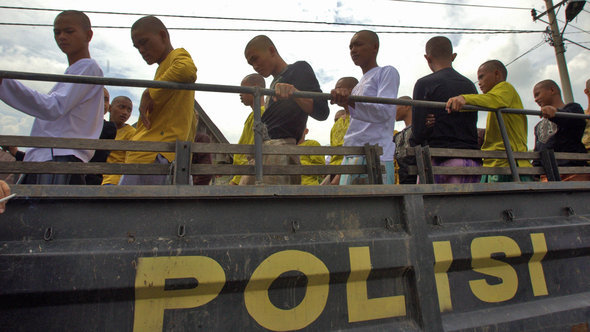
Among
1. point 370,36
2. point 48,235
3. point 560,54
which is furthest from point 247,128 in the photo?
point 560,54

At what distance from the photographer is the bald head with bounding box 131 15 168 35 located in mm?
2277

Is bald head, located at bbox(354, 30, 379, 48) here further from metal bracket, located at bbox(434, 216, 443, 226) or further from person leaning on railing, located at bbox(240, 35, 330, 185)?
metal bracket, located at bbox(434, 216, 443, 226)

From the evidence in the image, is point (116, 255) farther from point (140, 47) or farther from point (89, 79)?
point (140, 47)

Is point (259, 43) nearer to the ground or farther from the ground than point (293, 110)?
farther from the ground

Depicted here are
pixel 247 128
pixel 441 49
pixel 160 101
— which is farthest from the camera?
pixel 247 128

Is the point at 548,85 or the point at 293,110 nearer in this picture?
the point at 293,110

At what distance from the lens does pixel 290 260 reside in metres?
1.45

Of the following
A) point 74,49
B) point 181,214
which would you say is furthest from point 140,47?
point 181,214

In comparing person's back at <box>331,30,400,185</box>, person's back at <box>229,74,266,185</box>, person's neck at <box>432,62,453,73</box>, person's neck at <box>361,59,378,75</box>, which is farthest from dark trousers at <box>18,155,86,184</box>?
person's neck at <box>432,62,453,73</box>

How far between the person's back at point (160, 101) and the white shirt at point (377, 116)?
4.09ft

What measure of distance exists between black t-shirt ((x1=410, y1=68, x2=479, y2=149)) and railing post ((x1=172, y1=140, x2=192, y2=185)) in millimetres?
1784

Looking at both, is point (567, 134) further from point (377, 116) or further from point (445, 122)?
point (377, 116)

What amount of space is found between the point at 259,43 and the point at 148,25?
903 mm

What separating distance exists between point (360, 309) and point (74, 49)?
8.09ft
